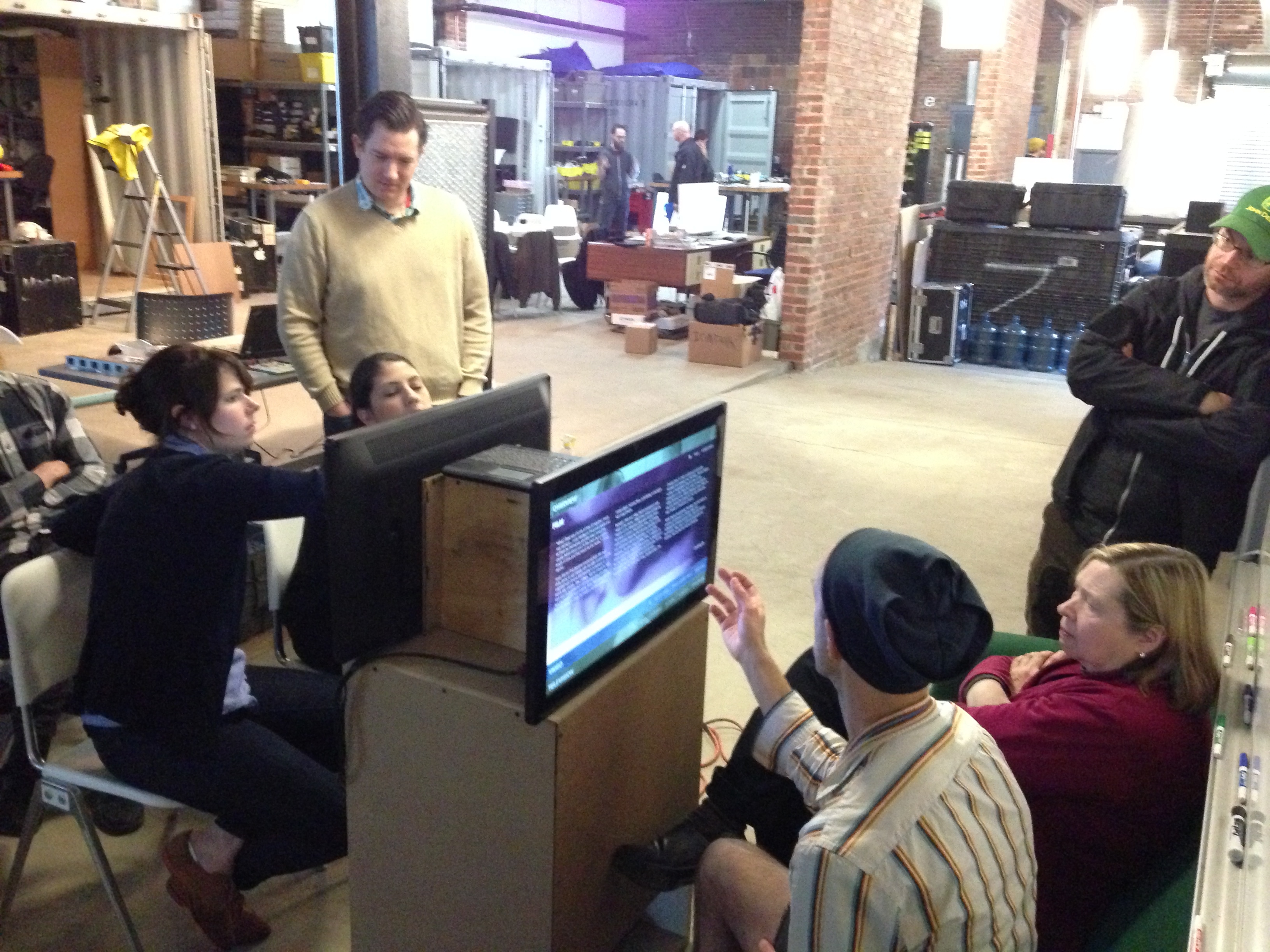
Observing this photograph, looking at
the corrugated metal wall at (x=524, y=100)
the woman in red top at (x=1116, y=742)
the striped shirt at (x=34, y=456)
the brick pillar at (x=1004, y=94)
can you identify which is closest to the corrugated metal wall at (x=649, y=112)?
the corrugated metal wall at (x=524, y=100)

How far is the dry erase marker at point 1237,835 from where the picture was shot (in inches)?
39.7

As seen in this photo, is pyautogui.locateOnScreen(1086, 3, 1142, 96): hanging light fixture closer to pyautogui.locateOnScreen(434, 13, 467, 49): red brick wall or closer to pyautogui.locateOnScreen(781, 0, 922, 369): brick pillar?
pyautogui.locateOnScreen(781, 0, 922, 369): brick pillar

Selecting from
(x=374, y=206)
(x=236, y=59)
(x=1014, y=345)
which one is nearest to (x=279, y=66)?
(x=236, y=59)

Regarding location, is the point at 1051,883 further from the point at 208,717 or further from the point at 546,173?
the point at 546,173

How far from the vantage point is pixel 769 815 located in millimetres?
1873

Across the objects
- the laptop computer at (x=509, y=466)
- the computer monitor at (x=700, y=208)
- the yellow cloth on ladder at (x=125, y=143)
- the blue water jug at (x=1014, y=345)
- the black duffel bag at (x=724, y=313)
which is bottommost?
the blue water jug at (x=1014, y=345)

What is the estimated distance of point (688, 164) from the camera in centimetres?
1096

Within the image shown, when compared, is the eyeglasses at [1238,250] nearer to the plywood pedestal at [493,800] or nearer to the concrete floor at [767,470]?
the plywood pedestal at [493,800]

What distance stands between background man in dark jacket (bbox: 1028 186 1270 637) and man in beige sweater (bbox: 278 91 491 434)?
156 cm

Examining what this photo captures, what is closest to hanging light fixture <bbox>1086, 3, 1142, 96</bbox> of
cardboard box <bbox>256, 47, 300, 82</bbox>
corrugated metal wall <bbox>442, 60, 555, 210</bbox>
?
corrugated metal wall <bbox>442, 60, 555, 210</bbox>

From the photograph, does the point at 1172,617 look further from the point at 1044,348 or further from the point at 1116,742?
the point at 1044,348

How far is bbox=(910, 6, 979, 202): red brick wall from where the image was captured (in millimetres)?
15150

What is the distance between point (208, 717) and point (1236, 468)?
200cm

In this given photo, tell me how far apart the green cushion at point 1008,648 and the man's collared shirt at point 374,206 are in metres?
1.71
